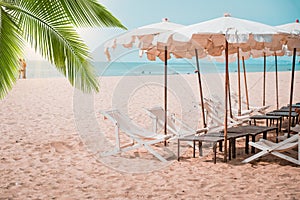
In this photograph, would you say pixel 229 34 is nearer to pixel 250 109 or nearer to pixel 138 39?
pixel 138 39

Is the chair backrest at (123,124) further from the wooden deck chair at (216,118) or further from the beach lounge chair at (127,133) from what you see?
the wooden deck chair at (216,118)

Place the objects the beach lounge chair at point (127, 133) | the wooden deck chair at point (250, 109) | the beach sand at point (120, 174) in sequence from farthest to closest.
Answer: the wooden deck chair at point (250, 109)
the beach lounge chair at point (127, 133)
the beach sand at point (120, 174)

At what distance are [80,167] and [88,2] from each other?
7.27ft

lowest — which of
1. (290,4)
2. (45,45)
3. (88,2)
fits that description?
(45,45)

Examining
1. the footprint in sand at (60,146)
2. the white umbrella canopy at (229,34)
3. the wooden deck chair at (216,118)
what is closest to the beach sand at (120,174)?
the footprint in sand at (60,146)

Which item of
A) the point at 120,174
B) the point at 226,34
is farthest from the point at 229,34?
the point at 120,174

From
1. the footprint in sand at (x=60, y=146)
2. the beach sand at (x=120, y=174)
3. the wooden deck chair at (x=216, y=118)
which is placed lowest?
the footprint in sand at (x=60, y=146)

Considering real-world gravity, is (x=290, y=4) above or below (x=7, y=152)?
above

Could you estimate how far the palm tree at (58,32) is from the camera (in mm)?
4656

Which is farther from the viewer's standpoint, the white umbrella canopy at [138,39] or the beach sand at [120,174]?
the white umbrella canopy at [138,39]

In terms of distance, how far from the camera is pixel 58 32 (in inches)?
187

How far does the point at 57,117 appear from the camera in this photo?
34.8ft

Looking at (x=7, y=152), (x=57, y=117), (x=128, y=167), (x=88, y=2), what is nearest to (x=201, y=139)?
(x=128, y=167)

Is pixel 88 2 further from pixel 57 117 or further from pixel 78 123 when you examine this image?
pixel 57 117
